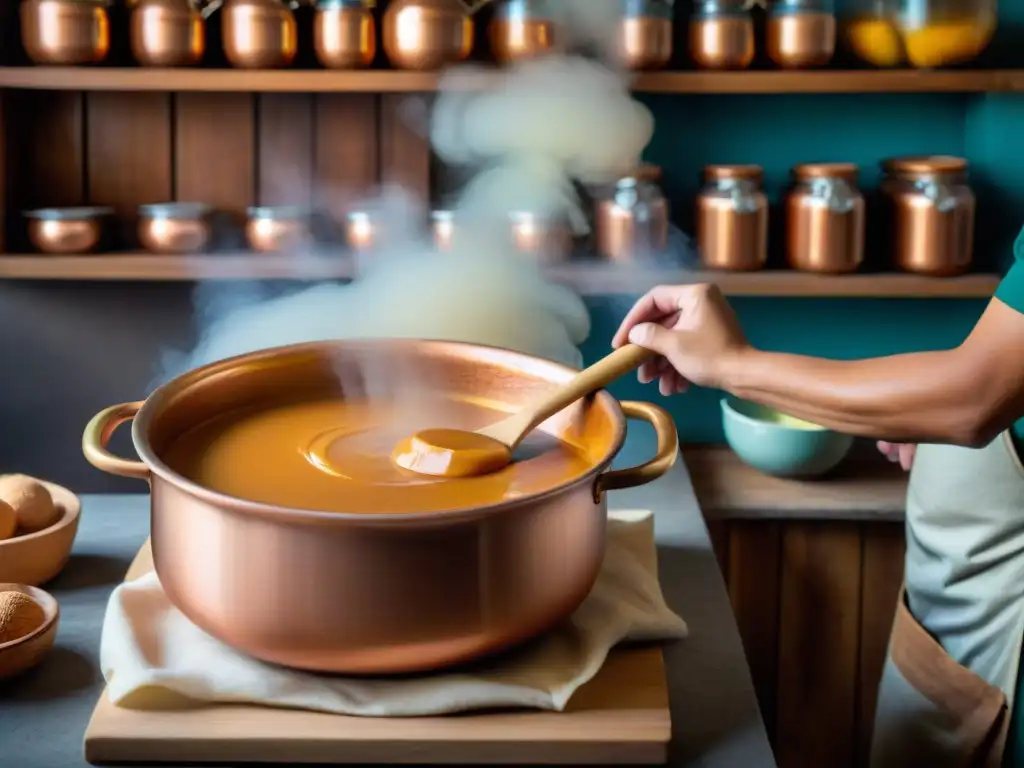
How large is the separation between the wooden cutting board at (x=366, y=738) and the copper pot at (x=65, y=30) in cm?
138

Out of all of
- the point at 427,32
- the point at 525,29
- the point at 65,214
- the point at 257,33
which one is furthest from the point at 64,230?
the point at 525,29

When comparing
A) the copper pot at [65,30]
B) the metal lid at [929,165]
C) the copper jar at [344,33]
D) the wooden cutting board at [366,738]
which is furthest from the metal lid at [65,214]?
the metal lid at [929,165]

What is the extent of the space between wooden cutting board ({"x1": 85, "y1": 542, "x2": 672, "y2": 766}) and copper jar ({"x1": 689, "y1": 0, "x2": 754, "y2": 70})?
135cm

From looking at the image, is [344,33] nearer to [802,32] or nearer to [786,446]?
[802,32]

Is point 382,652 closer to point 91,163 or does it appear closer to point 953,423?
point 953,423

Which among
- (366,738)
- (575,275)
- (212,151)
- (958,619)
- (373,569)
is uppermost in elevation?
(212,151)

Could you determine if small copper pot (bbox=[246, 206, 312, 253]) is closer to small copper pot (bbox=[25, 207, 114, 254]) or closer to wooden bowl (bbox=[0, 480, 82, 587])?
small copper pot (bbox=[25, 207, 114, 254])

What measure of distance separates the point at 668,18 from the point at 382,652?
1.42m

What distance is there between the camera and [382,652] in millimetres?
954

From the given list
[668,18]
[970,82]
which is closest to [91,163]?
[668,18]

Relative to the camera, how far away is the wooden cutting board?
3.20 ft

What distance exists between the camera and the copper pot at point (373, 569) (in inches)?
35.8

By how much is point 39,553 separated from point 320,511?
1.82 feet

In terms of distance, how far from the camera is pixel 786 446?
2.08 m
